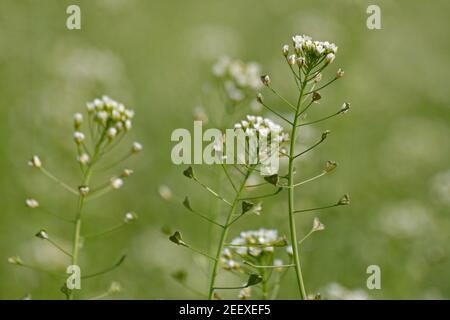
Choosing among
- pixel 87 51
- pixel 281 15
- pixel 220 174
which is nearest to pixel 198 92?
pixel 87 51

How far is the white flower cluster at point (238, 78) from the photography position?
509cm

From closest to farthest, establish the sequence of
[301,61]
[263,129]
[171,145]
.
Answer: [301,61], [263,129], [171,145]

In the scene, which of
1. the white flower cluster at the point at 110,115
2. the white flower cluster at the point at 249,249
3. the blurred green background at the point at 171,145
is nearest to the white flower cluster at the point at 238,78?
the blurred green background at the point at 171,145

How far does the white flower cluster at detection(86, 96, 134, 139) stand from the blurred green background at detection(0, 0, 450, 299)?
0.89m

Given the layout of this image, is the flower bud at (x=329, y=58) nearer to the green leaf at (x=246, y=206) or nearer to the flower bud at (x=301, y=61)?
the flower bud at (x=301, y=61)

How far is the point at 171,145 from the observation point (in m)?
8.48

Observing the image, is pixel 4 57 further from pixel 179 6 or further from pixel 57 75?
pixel 179 6

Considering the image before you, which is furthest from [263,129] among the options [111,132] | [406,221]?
[406,221]

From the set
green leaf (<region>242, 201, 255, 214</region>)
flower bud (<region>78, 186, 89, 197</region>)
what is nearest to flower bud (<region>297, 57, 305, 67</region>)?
green leaf (<region>242, 201, 255, 214</region>)

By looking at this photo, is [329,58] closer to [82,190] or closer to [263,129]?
[263,129]

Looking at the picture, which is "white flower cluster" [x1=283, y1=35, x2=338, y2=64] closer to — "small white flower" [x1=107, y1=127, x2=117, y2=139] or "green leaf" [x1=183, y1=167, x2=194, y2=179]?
"green leaf" [x1=183, y1=167, x2=194, y2=179]

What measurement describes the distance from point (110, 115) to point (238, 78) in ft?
4.75

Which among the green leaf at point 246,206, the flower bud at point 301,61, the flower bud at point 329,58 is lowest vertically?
the green leaf at point 246,206

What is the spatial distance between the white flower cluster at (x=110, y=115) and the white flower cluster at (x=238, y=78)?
1.25 meters
